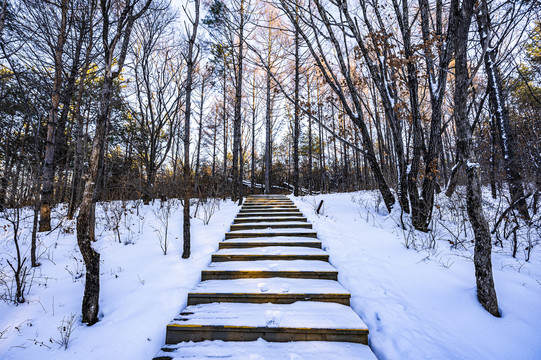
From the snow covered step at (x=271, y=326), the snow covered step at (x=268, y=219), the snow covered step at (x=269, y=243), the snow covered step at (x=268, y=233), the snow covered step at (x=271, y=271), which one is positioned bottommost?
the snow covered step at (x=271, y=326)

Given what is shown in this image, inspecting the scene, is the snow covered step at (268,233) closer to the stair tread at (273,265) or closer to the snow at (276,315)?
the stair tread at (273,265)

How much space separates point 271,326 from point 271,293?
0.43 m

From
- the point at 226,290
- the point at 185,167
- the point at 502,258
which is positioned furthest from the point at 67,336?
the point at 502,258

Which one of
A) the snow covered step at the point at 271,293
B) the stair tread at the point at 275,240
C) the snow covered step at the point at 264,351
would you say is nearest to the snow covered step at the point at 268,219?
the stair tread at the point at 275,240

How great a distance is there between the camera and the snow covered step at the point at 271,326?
1.89m

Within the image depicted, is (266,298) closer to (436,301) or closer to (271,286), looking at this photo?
(271,286)

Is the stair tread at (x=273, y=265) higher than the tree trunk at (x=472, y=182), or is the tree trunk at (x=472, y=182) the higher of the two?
the tree trunk at (x=472, y=182)

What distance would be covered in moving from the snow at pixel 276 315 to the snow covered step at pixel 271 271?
462mm

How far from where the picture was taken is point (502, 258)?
9.45 ft

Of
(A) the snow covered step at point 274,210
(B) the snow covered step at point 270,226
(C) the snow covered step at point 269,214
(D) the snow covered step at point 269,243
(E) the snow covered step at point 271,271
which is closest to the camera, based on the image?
(E) the snow covered step at point 271,271

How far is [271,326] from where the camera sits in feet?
6.24

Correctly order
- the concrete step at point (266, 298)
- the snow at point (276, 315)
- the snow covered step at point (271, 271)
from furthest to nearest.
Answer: the snow covered step at point (271, 271), the concrete step at point (266, 298), the snow at point (276, 315)

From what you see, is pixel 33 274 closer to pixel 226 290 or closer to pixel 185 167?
pixel 185 167

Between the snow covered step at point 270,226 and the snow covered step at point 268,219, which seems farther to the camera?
the snow covered step at point 268,219
